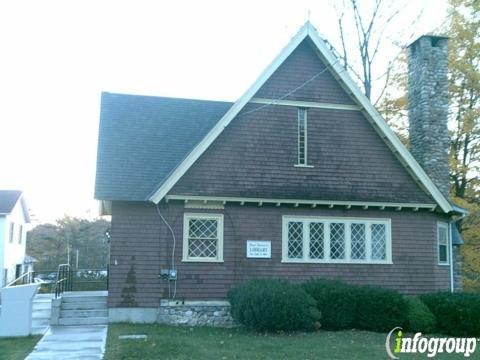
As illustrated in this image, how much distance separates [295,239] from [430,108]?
6299 millimetres

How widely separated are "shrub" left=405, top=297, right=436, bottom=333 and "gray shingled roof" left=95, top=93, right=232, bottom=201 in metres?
7.39

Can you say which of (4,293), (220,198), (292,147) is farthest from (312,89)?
(4,293)

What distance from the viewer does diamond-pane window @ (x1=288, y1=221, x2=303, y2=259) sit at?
1536 centimetres

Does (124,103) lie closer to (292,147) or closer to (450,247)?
(292,147)

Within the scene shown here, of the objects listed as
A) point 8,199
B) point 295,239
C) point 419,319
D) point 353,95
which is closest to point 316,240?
point 295,239

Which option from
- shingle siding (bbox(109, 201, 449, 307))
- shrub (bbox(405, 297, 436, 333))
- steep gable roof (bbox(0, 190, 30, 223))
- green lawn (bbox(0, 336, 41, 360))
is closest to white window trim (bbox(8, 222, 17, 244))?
steep gable roof (bbox(0, 190, 30, 223))

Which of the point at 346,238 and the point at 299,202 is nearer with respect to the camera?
the point at 299,202

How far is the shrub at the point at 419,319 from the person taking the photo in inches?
542

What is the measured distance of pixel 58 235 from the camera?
43188 mm

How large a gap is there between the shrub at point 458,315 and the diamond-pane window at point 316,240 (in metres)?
3.32

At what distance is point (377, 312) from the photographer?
44.9 feet

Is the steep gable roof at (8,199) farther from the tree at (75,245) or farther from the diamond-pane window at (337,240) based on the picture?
the diamond-pane window at (337,240)

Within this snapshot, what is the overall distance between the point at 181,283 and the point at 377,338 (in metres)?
5.25

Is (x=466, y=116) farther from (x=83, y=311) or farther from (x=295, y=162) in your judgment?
(x=83, y=311)
